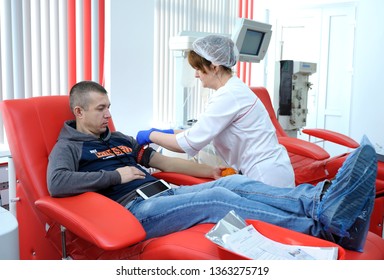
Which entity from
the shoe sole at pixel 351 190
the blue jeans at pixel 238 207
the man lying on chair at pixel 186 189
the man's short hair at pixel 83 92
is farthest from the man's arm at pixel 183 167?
the shoe sole at pixel 351 190

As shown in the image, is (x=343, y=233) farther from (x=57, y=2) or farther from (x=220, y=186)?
(x=57, y=2)

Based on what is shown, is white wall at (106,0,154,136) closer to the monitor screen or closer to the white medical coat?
the monitor screen

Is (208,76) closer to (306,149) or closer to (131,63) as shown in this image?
(306,149)

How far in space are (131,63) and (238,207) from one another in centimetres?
195

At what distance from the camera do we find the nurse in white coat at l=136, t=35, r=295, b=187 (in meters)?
1.95

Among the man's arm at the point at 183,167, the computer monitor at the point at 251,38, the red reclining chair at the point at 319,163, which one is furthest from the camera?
the computer monitor at the point at 251,38

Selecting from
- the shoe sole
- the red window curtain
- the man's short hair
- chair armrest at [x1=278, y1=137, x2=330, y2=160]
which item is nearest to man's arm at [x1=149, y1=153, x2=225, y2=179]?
the man's short hair

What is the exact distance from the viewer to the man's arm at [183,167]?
2053mm

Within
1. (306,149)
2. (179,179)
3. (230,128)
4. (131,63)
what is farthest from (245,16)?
(179,179)

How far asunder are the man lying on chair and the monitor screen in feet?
3.94

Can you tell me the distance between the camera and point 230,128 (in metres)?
2.02

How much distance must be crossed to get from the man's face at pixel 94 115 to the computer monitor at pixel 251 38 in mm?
1261

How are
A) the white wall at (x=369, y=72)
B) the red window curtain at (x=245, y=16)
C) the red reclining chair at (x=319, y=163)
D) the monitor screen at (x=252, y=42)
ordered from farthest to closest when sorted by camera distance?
the red window curtain at (x=245, y=16)
the white wall at (x=369, y=72)
the monitor screen at (x=252, y=42)
the red reclining chair at (x=319, y=163)

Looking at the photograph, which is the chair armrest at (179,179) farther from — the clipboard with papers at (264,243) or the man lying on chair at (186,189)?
the clipboard with papers at (264,243)
